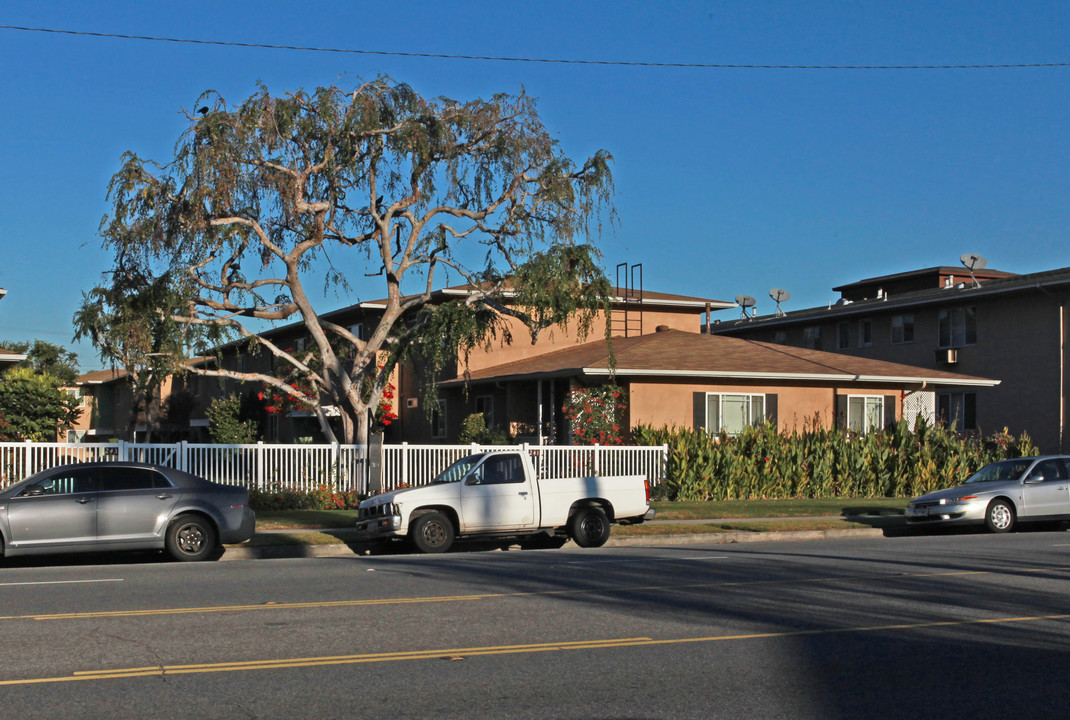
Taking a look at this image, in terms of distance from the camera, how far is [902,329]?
41750mm

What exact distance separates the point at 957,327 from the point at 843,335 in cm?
614

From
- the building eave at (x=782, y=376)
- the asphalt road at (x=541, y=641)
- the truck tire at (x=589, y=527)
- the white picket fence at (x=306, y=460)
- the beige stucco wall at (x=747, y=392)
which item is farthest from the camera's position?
the beige stucco wall at (x=747, y=392)

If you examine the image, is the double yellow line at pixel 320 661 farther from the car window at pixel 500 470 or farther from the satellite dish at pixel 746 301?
the satellite dish at pixel 746 301

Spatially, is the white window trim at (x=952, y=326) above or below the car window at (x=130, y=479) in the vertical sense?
above

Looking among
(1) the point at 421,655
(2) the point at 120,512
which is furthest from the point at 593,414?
(1) the point at 421,655

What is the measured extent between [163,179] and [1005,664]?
21.1 metres

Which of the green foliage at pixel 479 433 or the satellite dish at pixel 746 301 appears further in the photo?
the satellite dish at pixel 746 301

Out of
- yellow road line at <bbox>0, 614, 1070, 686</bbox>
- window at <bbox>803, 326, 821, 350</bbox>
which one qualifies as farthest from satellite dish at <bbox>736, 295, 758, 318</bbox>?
yellow road line at <bbox>0, 614, 1070, 686</bbox>

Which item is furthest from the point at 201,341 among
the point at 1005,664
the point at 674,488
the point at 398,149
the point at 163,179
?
the point at 1005,664

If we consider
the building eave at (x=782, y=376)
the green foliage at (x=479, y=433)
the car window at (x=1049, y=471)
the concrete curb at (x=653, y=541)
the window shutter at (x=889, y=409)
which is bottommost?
the concrete curb at (x=653, y=541)

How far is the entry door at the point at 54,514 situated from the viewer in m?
15.1

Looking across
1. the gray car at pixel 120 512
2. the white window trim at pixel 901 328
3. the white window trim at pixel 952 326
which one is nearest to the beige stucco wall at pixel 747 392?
the white window trim at pixel 952 326

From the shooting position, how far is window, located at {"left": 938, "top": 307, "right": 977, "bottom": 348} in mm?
38719

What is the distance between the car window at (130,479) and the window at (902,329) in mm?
32134
